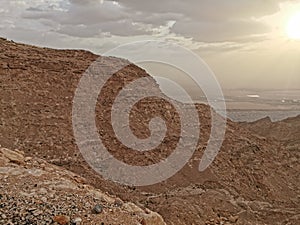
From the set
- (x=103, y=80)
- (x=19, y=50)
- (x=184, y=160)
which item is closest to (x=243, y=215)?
(x=184, y=160)

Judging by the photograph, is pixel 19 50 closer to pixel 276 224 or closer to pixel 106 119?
pixel 106 119

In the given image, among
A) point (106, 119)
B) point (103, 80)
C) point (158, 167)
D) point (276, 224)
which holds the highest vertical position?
point (103, 80)

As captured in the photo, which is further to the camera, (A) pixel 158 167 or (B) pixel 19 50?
(B) pixel 19 50

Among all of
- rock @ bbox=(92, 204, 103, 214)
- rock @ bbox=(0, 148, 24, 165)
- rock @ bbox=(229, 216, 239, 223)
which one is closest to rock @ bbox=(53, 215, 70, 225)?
rock @ bbox=(92, 204, 103, 214)

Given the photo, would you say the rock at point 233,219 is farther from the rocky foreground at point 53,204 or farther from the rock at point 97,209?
the rock at point 97,209

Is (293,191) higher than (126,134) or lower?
lower

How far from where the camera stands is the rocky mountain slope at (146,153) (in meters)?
17.7

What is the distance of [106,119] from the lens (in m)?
22.2

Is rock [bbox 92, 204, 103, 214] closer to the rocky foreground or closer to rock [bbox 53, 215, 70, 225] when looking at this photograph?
the rocky foreground

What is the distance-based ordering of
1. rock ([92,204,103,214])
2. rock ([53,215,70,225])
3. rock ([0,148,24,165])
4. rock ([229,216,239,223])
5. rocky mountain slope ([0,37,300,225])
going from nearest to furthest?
rock ([53,215,70,225]) < rock ([92,204,103,214]) < rock ([0,148,24,165]) < rock ([229,216,239,223]) < rocky mountain slope ([0,37,300,225])

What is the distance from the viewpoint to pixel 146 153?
20703mm

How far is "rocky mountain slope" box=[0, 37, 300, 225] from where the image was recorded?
58.1ft

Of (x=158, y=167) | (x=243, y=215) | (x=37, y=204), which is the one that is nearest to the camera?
(x=37, y=204)

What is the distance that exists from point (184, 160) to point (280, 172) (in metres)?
6.94
